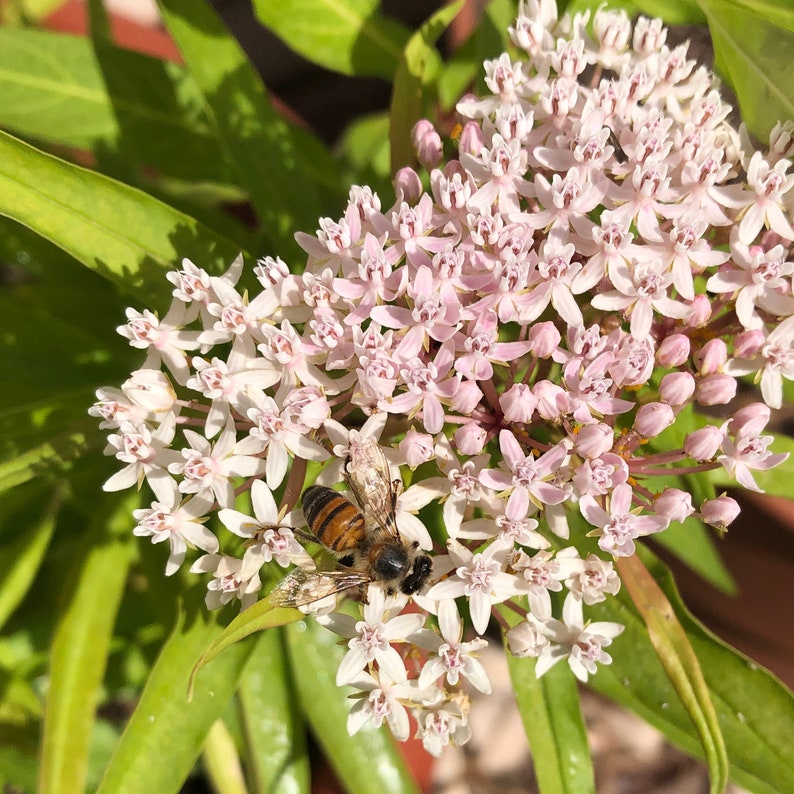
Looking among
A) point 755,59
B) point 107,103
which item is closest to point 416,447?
point 755,59

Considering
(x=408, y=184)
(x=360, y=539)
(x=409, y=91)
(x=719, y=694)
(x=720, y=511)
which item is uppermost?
(x=409, y=91)

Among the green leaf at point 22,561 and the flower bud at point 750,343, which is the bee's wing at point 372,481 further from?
the green leaf at point 22,561

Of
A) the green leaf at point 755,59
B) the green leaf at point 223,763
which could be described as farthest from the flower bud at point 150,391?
the green leaf at point 223,763

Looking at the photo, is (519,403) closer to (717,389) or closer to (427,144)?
(717,389)

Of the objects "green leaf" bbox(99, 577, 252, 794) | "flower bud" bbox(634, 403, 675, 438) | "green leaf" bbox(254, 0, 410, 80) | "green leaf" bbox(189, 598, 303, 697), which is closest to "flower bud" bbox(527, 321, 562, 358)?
"flower bud" bbox(634, 403, 675, 438)

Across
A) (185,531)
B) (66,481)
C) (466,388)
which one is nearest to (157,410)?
(185,531)

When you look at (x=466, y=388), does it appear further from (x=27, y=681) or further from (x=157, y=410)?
(x=27, y=681)

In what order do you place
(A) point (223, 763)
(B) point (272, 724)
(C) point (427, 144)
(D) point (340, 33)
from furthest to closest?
1. (A) point (223, 763)
2. (B) point (272, 724)
3. (D) point (340, 33)
4. (C) point (427, 144)

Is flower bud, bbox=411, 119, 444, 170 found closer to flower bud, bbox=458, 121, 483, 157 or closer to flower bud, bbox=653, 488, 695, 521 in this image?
flower bud, bbox=458, 121, 483, 157
